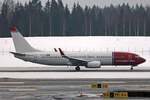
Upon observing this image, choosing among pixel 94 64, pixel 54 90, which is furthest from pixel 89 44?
pixel 54 90

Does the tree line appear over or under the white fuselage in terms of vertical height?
over

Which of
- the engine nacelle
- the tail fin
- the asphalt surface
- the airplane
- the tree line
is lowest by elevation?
the asphalt surface

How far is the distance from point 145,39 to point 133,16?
2309 inches

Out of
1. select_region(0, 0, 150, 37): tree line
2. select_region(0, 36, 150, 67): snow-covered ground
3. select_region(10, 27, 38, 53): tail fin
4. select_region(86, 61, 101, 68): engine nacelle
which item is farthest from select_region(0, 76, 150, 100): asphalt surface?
select_region(0, 0, 150, 37): tree line

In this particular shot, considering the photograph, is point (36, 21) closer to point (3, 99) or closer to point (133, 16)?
point (133, 16)

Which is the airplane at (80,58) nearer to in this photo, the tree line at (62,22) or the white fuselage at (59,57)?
the white fuselage at (59,57)

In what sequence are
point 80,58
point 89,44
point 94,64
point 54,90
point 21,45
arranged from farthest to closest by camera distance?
point 89,44 → point 21,45 → point 80,58 → point 94,64 → point 54,90

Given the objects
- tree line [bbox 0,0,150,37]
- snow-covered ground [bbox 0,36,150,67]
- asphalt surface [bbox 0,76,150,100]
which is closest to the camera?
asphalt surface [bbox 0,76,150,100]

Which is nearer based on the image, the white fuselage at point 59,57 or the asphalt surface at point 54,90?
the asphalt surface at point 54,90

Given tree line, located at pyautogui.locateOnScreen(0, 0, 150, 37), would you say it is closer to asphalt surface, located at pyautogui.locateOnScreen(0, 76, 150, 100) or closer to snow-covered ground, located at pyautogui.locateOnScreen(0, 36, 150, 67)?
snow-covered ground, located at pyautogui.locateOnScreen(0, 36, 150, 67)

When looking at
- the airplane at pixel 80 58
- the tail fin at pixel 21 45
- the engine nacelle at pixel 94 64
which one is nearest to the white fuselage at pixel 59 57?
the airplane at pixel 80 58

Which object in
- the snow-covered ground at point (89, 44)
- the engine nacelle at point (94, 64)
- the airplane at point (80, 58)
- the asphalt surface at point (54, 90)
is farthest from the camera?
the snow-covered ground at point (89, 44)

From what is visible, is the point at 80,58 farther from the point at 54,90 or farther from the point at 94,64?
the point at 54,90

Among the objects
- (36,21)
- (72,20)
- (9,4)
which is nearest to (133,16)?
(72,20)
